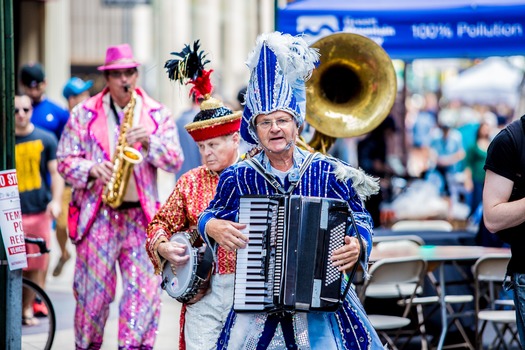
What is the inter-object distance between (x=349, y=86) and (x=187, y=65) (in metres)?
2.12

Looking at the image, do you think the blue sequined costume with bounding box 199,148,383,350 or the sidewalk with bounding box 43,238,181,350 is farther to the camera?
the sidewalk with bounding box 43,238,181,350

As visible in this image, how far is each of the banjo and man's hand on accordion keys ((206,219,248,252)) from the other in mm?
813

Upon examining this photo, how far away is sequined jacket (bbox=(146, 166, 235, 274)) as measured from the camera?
591cm

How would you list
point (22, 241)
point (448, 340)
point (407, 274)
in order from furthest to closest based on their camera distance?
point (448, 340) → point (407, 274) → point (22, 241)

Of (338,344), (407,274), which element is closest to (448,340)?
(407,274)

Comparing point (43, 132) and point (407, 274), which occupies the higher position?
point (43, 132)

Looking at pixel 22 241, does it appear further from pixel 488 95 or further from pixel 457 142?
pixel 488 95

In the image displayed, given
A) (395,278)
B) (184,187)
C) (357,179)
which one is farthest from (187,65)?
(395,278)

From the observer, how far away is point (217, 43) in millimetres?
29906

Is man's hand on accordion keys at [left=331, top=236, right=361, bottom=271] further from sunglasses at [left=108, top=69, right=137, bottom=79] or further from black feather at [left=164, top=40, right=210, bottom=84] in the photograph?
sunglasses at [left=108, top=69, right=137, bottom=79]

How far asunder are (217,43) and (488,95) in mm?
6995

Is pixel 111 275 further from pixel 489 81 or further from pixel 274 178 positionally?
pixel 489 81

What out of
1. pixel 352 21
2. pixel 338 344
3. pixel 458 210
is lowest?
pixel 458 210

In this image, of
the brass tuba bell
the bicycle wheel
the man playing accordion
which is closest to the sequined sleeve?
the man playing accordion
